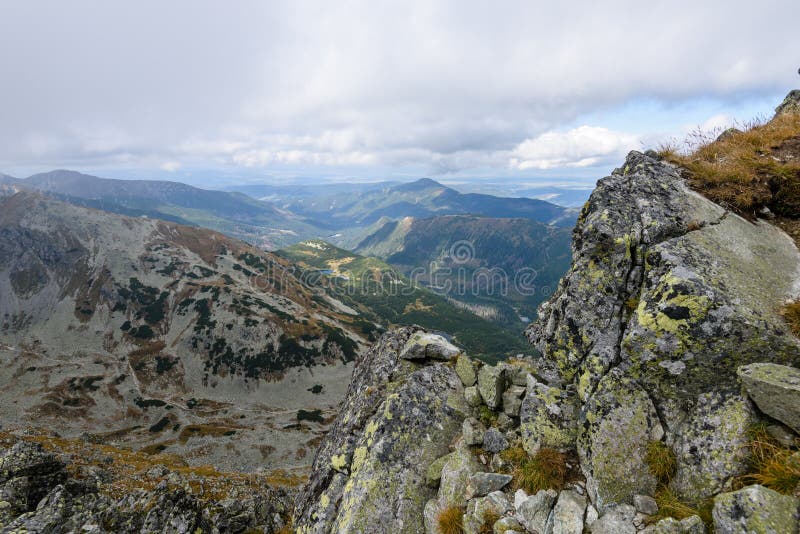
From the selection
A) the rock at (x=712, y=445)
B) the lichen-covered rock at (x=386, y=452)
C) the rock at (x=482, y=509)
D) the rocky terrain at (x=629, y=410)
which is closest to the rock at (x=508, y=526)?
the rocky terrain at (x=629, y=410)

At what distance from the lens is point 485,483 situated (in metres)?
10.6

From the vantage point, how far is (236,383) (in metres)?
138

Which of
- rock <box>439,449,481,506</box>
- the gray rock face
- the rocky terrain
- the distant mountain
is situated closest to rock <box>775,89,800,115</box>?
the rocky terrain

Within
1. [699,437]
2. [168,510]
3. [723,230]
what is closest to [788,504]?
[699,437]

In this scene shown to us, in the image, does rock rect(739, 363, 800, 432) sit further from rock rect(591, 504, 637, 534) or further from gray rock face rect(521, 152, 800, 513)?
rock rect(591, 504, 637, 534)

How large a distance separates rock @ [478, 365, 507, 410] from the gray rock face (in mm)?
2465

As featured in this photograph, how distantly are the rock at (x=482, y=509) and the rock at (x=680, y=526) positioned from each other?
12.0ft

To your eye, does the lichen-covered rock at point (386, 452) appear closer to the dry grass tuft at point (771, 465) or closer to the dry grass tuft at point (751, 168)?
the dry grass tuft at point (771, 465)

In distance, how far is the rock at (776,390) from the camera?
6766 mm

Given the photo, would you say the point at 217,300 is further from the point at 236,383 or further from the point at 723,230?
the point at 723,230

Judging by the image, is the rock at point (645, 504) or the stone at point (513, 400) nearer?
the rock at point (645, 504)

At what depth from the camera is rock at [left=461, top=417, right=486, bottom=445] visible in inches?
499

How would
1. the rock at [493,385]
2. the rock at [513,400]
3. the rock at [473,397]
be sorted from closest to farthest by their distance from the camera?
1. the rock at [513,400]
2. the rock at [493,385]
3. the rock at [473,397]

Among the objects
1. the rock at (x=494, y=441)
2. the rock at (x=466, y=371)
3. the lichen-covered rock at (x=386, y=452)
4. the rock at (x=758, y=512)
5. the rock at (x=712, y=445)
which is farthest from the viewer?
the rock at (x=466, y=371)
